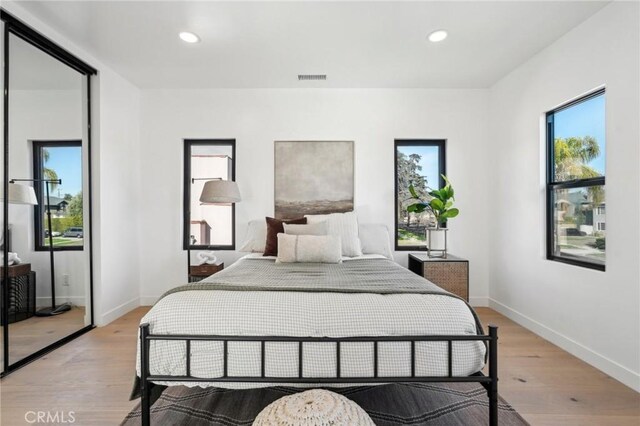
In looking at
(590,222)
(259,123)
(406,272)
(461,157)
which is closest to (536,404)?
(406,272)

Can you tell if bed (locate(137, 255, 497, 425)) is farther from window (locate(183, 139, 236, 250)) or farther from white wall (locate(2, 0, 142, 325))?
window (locate(183, 139, 236, 250))

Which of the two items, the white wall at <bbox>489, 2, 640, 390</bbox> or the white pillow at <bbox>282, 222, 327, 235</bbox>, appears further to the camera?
the white pillow at <bbox>282, 222, 327, 235</bbox>

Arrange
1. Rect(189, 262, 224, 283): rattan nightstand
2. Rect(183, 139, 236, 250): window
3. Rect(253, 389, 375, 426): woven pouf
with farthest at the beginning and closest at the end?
Rect(183, 139, 236, 250): window → Rect(189, 262, 224, 283): rattan nightstand → Rect(253, 389, 375, 426): woven pouf

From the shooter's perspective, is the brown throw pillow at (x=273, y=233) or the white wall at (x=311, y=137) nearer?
the brown throw pillow at (x=273, y=233)

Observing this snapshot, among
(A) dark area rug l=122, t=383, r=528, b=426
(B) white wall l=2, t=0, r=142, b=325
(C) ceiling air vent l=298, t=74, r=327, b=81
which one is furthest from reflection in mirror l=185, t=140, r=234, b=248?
(A) dark area rug l=122, t=383, r=528, b=426

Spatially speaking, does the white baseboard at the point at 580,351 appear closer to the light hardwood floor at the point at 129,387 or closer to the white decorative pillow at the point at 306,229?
the light hardwood floor at the point at 129,387

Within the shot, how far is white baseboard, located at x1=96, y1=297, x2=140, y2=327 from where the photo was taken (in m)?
3.00

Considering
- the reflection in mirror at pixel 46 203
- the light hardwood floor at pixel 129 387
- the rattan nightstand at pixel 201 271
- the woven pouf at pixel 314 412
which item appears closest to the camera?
the woven pouf at pixel 314 412

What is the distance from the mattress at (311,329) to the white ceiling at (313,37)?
2.00 metres

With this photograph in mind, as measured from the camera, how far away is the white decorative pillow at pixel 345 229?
9.87 ft

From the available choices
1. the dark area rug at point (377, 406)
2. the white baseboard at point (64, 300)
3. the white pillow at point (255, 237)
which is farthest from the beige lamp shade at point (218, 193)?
the dark area rug at point (377, 406)

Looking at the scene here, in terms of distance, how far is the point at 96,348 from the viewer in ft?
8.27

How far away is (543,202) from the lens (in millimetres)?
2836

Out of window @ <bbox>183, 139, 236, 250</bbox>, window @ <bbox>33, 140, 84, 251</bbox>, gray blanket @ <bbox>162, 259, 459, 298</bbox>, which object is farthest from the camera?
window @ <bbox>183, 139, 236, 250</bbox>
